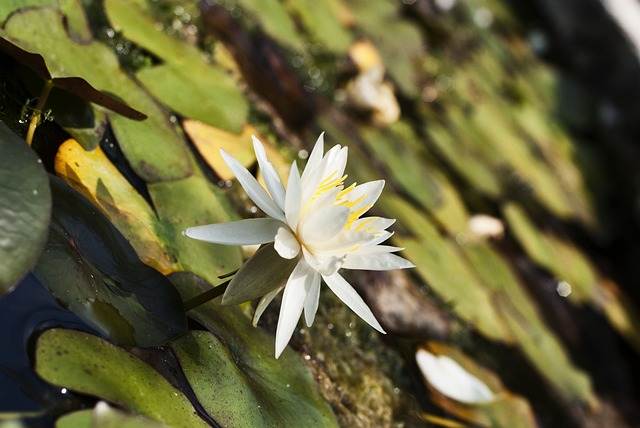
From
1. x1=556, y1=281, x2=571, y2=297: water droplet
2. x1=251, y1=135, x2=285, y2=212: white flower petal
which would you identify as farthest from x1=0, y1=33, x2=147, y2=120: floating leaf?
x1=556, y1=281, x2=571, y2=297: water droplet

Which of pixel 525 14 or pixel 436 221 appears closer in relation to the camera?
pixel 436 221

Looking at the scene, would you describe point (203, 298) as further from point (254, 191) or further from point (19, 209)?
point (19, 209)

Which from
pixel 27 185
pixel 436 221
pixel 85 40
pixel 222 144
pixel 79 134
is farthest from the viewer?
pixel 436 221

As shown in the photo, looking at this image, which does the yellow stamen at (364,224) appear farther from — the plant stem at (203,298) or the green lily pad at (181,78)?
the green lily pad at (181,78)

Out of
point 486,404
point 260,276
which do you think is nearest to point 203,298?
point 260,276

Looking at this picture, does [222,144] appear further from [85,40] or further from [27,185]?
[27,185]

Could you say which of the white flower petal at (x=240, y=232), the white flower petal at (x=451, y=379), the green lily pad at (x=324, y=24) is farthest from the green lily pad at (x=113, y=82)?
the green lily pad at (x=324, y=24)

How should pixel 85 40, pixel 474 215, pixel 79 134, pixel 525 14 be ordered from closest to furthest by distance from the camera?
1. pixel 79 134
2. pixel 85 40
3. pixel 474 215
4. pixel 525 14

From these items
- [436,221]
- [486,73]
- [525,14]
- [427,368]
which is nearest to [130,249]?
[427,368]
